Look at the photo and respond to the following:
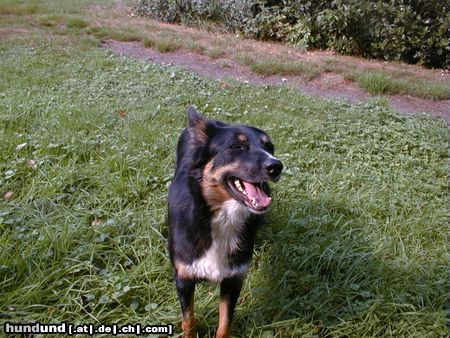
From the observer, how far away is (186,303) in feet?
6.66

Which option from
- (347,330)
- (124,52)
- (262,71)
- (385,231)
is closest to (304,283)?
(347,330)

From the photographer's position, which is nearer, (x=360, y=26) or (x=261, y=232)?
(x=261, y=232)

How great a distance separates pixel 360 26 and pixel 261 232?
6.92 meters

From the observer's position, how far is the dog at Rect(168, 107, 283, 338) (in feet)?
6.35

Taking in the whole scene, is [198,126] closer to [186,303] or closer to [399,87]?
[186,303]

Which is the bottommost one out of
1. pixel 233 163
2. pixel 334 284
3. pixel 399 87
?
pixel 334 284

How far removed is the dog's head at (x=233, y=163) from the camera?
6.13 feet

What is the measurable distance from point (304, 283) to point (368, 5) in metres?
7.19

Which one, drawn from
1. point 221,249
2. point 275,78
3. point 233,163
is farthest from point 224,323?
point 275,78

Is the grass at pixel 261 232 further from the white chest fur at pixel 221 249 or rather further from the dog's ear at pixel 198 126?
the dog's ear at pixel 198 126

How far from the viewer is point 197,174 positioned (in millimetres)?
2018

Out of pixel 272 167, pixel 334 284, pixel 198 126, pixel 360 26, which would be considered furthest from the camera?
pixel 360 26

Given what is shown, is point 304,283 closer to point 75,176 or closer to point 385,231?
point 385,231

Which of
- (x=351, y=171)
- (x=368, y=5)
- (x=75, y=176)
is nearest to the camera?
(x=75, y=176)
